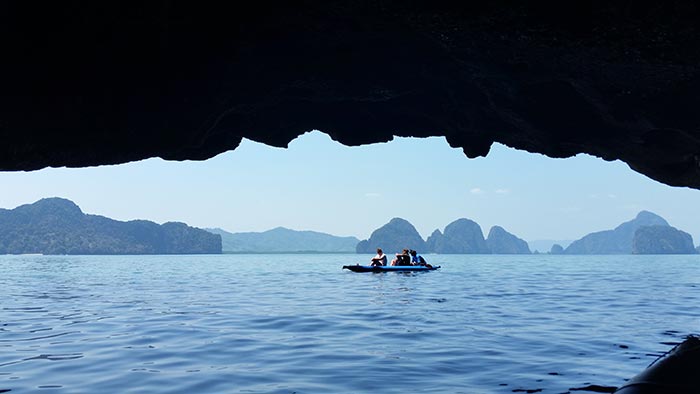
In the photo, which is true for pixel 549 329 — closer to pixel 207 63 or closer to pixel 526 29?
pixel 526 29

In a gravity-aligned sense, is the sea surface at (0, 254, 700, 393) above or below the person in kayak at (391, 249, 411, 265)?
below

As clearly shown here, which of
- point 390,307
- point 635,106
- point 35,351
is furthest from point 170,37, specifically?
point 390,307

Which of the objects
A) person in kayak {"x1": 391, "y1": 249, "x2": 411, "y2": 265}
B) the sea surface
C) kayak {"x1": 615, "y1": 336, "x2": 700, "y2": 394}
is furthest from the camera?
person in kayak {"x1": 391, "y1": 249, "x2": 411, "y2": 265}

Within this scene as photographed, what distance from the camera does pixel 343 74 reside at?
376 inches

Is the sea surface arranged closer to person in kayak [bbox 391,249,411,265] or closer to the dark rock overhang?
the dark rock overhang

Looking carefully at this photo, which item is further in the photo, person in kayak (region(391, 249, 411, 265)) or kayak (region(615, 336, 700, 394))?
person in kayak (region(391, 249, 411, 265))

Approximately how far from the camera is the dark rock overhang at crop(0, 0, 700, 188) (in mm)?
6570

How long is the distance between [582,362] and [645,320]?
6803 millimetres

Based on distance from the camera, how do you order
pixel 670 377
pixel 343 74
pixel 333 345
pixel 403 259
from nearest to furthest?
pixel 670 377 → pixel 343 74 → pixel 333 345 → pixel 403 259

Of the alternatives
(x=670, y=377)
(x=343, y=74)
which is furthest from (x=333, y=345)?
(x=670, y=377)

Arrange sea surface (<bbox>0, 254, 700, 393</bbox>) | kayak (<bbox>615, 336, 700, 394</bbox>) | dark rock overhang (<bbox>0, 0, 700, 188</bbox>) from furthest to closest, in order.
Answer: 1. sea surface (<bbox>0, 254, 700, 393</bbox>)
2. dark rock overhang (<bbox>0, 0, 700, 188</bbox>)
3. kayak (<bbox>615, 336, 700, 394</bbox>)

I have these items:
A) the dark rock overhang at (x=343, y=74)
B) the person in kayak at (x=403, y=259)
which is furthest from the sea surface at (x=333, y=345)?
the person in kayak at (x=403, y=259)

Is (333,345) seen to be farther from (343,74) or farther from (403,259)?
(403,259)

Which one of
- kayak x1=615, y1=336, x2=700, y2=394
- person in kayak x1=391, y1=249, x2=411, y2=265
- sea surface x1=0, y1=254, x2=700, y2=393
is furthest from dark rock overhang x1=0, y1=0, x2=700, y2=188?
person in kayak x1=391, y1=249, x2=411, y2=265
